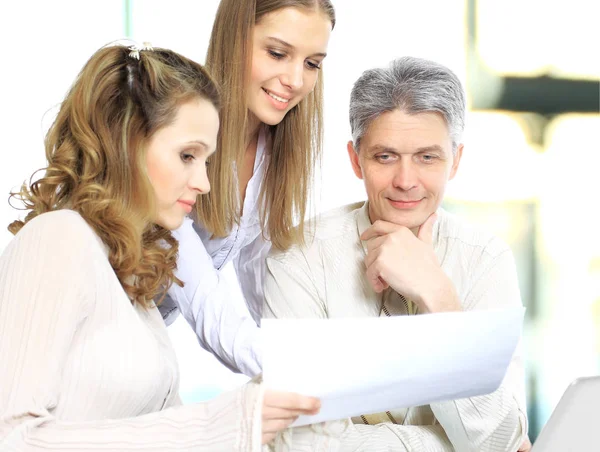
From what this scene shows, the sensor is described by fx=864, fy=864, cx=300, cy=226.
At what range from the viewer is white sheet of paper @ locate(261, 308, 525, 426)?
1088mm

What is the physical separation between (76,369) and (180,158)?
0.39 metres

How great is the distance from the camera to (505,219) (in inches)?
159

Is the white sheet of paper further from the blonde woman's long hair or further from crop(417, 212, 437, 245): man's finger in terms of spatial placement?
the blonde woman's long hair

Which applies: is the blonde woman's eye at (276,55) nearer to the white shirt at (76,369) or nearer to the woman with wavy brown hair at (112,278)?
the woman with wavy brown hair at (112,278)

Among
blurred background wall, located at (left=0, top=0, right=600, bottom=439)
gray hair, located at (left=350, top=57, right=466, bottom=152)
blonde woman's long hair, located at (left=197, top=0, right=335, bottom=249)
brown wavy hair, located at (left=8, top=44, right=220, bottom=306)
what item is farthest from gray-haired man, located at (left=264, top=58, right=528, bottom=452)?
blurred background wall, located at (left=0, top=0, right=600, bottom=439)

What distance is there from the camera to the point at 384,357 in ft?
3.76

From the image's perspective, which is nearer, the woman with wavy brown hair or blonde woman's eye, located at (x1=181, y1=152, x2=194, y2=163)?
the woman with wavy brown hair

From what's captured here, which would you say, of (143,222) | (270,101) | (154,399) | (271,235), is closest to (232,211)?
(271,235)

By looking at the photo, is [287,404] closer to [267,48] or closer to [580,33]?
[267,48]

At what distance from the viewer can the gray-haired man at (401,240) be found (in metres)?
1.69

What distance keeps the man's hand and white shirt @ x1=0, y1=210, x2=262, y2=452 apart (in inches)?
22.4

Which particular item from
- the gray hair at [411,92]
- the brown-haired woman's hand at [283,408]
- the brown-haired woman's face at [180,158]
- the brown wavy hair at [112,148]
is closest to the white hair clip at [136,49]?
the brown wavy hair at [112,148]

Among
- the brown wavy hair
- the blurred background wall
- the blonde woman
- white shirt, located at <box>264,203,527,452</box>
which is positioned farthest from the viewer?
the blurred background wall

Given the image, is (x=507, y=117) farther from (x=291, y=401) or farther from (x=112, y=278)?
(x=291, y=401)
